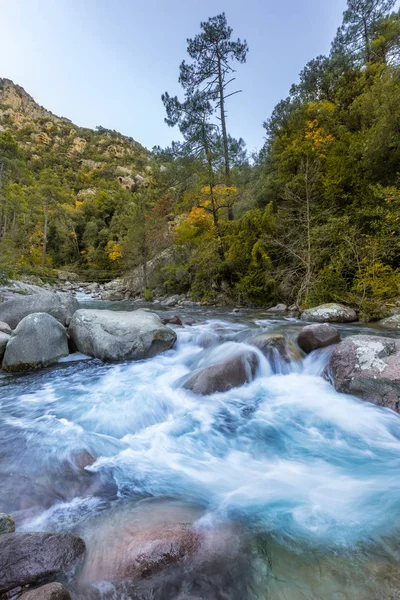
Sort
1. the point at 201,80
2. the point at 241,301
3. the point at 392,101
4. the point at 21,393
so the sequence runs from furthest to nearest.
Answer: the point at 201,80, the point at 241,301, the point at 392,101, the point at 21,393

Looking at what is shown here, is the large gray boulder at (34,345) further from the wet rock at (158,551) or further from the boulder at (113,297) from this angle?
the boulder at (113,297)

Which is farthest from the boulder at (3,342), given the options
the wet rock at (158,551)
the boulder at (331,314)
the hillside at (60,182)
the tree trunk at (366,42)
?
the tree trunk at (366,42)

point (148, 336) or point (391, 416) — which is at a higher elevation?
point (148, 336)

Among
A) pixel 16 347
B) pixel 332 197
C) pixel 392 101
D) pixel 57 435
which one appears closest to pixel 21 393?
pixel 16 347

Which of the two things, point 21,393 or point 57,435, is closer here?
point 57,435

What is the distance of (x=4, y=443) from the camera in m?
3.12

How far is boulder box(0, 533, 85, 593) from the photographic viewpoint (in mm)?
1405

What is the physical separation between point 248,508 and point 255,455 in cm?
86

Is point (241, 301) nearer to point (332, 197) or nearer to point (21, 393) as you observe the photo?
point (332, 197)

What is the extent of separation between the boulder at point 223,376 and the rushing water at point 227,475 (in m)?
0.16

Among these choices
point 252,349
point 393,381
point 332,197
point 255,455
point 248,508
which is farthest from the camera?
point 332,197

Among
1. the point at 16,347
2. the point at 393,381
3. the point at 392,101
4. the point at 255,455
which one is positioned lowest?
the point at 255,455

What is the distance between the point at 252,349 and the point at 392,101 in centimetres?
989

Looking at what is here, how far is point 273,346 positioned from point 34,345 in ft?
15.9
